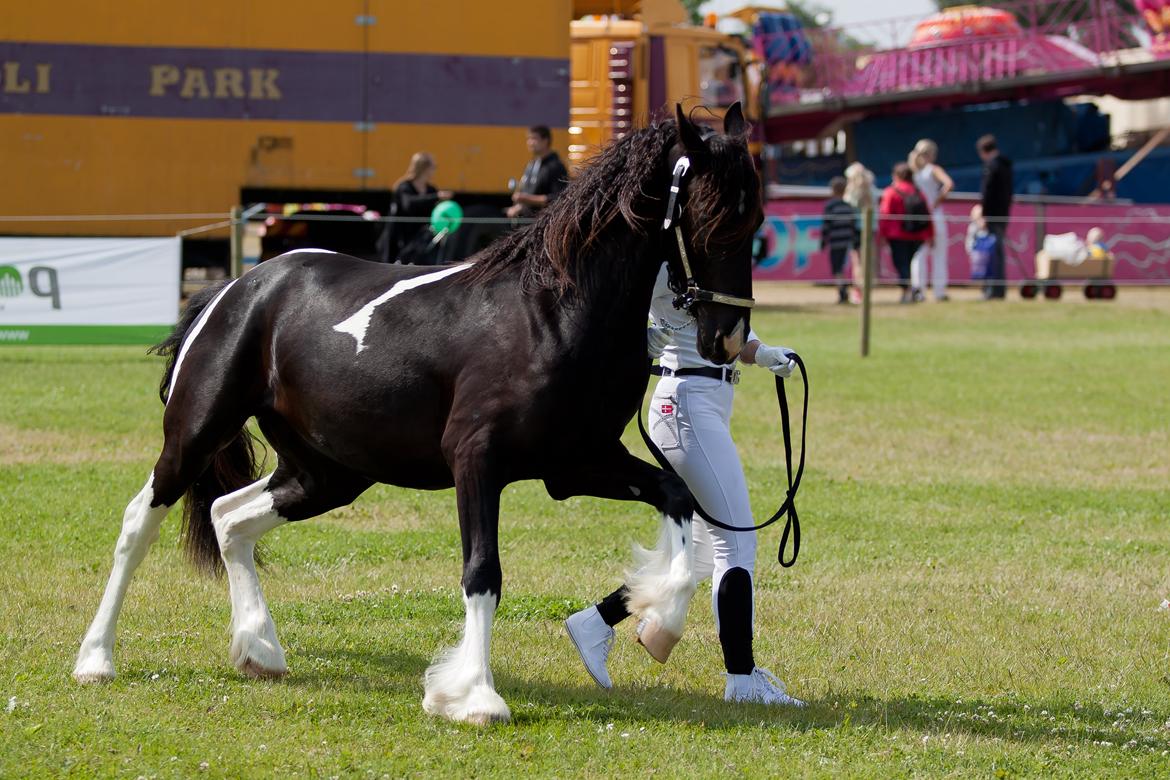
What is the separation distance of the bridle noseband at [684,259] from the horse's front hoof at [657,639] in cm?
111

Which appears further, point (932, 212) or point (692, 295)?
point (932, 212)

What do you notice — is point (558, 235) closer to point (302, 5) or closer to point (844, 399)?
point (844, 399)

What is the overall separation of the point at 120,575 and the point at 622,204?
98.5 inches

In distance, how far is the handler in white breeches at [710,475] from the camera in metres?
5.63

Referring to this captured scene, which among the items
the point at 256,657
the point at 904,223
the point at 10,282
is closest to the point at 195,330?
the point at 256,657

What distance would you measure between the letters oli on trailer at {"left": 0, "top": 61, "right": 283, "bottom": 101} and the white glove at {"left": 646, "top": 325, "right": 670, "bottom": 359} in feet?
52.5

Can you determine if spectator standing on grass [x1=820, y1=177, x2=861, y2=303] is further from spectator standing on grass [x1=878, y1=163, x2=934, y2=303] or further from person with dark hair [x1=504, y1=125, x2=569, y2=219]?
person with dark hair [x1=504, y1=125, x2=569, y2=219]

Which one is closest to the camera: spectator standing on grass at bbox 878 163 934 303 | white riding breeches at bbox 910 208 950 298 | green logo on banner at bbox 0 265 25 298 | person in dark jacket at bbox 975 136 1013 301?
green logo on banner at bbox 0 265 25 298

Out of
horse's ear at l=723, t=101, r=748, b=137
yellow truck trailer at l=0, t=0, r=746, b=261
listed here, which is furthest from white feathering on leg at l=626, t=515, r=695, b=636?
yellow truck trailer at l=0, t=0, r=746, b=261

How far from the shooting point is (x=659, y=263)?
5336mm

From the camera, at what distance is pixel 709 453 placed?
5.66 metres

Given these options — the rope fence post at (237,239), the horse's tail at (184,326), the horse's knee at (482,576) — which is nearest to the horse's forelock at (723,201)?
the horse's knee at (482,576)

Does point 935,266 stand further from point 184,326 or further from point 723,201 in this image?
point 723,201

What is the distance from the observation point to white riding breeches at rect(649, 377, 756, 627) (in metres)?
5.65
